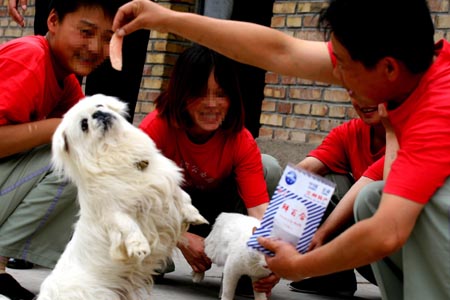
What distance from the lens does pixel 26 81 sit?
151 inches

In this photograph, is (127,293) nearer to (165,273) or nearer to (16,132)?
(16,132)

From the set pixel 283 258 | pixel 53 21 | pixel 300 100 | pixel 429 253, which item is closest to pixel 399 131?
pixel 429 253

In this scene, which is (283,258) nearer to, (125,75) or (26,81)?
(26,81)

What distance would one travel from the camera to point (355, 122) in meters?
4.50

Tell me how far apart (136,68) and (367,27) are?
2983 mm

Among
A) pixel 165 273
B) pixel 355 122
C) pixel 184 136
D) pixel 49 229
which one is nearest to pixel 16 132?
pixel 49 229

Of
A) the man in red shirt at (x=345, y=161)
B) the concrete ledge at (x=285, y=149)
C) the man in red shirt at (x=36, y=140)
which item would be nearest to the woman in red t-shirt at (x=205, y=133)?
the man in red shirt at (x=345, y=161)

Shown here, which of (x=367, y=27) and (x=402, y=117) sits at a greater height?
(x=367, y=27)

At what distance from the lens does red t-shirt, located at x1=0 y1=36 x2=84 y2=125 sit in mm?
3795

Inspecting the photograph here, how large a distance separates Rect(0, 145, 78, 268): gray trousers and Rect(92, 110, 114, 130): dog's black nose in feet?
2.82

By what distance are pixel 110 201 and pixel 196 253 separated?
135 centimetres

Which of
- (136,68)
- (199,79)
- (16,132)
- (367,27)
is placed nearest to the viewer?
(367,27)

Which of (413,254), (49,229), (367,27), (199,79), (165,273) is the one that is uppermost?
(367,27)

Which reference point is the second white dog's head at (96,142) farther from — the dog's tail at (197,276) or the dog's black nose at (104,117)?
the dog's tail at (197,276)
